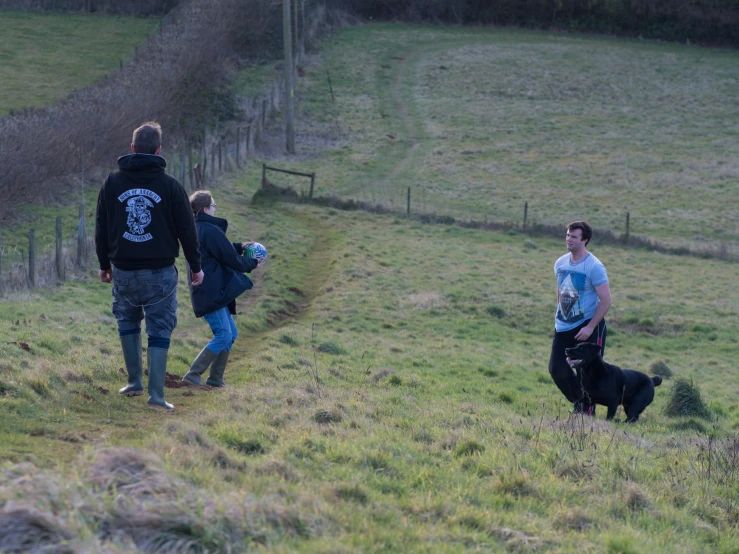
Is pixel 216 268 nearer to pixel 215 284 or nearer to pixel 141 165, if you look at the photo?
pixel 215 284

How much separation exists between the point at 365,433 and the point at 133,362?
2.08 meters

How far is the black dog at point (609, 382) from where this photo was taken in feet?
27.6

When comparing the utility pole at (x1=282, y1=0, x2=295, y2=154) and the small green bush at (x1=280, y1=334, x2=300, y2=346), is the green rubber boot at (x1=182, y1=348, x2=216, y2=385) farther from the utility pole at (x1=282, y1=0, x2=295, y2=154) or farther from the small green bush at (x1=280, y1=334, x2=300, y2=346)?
the utility pole at (x1=282, y1=0, x2=295, y2=154)

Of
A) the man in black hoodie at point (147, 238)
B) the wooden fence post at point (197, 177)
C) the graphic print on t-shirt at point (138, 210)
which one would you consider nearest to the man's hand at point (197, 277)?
the man in black hoodie at point (147, 238)

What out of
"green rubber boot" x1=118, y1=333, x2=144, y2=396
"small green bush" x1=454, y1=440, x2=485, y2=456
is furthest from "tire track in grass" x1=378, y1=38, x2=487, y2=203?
"small green bush" x1=454, y1=440, x2=485, y2=456

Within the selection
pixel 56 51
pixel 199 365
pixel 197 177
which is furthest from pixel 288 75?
pixel 199 365

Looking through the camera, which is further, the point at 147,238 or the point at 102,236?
the point at 102,236

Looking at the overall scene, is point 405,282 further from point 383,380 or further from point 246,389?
point 246,389

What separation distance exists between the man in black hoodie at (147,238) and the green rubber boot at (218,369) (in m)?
1.43

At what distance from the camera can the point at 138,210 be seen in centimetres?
664

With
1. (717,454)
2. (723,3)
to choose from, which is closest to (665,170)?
(723,3)

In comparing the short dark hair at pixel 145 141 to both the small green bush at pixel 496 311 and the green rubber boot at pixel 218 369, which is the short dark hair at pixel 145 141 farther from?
the small green bush at pixel 496 311

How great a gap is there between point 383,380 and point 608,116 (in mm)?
45819

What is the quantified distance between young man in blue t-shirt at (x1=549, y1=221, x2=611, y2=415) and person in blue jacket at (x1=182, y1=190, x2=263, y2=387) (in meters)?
3.17
